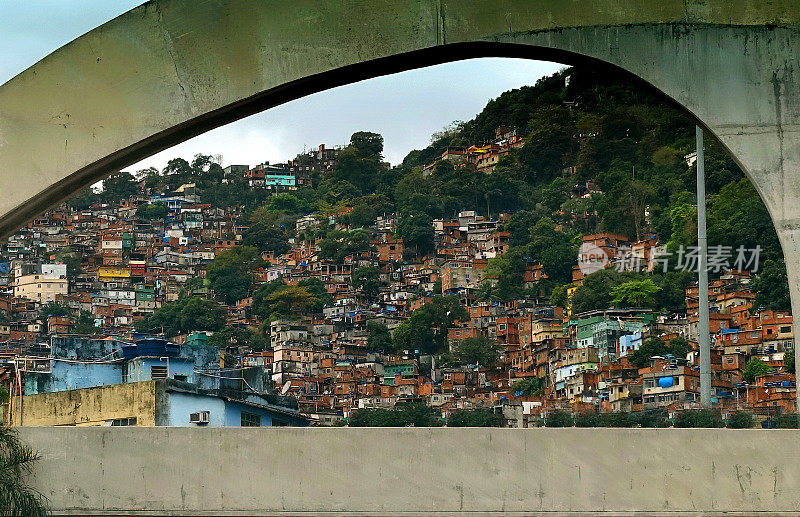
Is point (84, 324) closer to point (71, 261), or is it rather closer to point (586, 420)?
point (71, 261)

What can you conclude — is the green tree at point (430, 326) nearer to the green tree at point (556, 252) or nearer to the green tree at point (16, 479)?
the green tree at point (556, 252)

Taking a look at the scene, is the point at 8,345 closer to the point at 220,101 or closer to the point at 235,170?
the point at 235,170

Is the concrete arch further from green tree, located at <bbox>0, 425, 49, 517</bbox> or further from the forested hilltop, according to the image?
the forested hilltop

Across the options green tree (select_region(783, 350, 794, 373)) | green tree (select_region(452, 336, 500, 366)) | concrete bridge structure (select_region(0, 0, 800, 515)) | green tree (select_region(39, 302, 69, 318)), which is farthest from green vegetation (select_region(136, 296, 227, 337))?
concrete bridge structure (select_region(0, 0, 800, 515))

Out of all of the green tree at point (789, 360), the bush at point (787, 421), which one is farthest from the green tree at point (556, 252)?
the bush at point (787, 421)

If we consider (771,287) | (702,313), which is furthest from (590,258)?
(702,313)

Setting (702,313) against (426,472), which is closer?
(426,472)
